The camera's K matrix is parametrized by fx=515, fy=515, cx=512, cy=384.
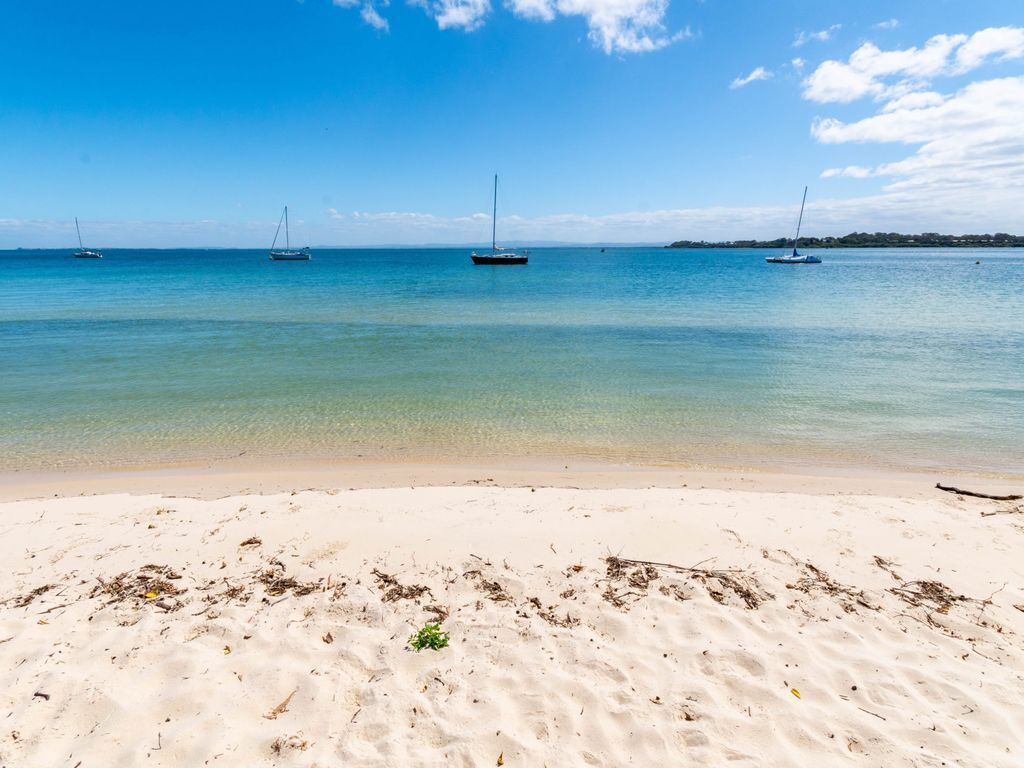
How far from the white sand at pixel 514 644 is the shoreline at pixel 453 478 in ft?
5.37

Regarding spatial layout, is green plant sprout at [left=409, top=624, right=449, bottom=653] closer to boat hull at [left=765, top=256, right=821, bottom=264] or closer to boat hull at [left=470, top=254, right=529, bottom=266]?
boat hull at [left=470, top=254, right=529, bottom=266]

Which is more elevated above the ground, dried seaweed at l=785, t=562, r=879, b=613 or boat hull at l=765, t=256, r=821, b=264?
boat hull at l=765, t=256, r=821, b=264

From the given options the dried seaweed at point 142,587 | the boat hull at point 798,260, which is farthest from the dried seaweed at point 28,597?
the boat hull at point 798,260

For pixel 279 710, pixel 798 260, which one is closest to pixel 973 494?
pixel 279 710

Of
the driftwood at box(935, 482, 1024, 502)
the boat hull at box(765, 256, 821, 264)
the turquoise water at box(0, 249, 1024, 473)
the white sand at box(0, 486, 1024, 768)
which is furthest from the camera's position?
the boat hull at box(765, 256, 821, 264)

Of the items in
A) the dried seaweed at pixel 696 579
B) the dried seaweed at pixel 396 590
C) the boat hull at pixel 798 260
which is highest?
the boat hull at pixel 798 260

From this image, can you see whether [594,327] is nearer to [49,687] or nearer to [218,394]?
[218,394]

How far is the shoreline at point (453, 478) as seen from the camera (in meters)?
8.02

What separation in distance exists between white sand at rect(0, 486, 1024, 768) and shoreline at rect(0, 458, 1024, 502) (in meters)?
1.64

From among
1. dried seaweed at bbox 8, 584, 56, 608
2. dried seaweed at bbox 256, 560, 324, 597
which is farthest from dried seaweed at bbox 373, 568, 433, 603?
dried seaweed at bbox 8, 584, 56, 608

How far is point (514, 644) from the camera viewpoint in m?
4.07

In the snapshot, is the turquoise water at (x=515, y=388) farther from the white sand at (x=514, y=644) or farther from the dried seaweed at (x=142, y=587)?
the dried seaweed at (x=142, y=587)

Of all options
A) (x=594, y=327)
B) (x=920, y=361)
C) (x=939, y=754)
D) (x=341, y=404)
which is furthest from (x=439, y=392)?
(x=920, y=361)

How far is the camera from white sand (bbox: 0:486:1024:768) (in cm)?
324
